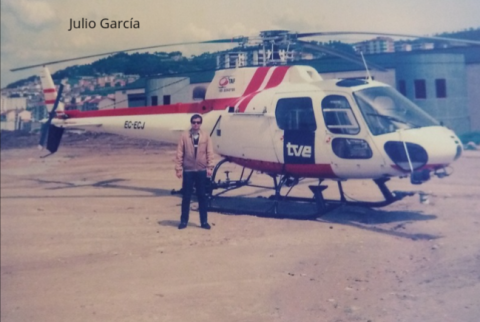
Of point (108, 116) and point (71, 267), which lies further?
point (108, 116)

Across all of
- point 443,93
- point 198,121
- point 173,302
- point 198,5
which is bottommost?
point 173,302

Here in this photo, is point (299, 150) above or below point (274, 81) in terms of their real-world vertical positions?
below

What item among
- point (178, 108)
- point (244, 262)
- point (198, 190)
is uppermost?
point (178, 108)

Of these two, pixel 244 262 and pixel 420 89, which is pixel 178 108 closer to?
pixel 244 262

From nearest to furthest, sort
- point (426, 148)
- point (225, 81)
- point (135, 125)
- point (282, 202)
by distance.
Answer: point (426, 148)
point (225, 81)
point (282, 202)
point (135, 125)

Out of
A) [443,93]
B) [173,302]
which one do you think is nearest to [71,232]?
[173,302]

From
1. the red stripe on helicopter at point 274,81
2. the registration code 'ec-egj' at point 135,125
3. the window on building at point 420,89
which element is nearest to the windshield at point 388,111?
the red stripe on helicopter at point 274,81

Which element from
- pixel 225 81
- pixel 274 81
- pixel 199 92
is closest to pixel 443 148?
pixel 274 81

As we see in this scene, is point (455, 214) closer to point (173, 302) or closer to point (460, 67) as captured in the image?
point (460, 67)
